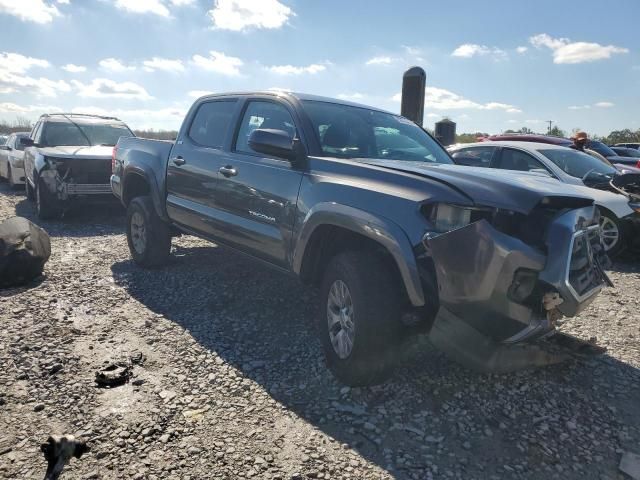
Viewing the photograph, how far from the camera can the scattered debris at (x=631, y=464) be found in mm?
2482

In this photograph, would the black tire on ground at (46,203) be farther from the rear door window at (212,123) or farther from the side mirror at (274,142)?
the side mirror at (274,142)

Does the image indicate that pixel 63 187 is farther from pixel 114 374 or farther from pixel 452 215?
pixel 452 215

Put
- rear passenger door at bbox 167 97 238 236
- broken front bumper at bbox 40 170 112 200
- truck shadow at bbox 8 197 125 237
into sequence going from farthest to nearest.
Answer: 1. broken front bumper at bbox 40 170 112 200
2. truck shadow at bbox 8 197 125 237
3. rear passenger door at bbox 167 97 238 236

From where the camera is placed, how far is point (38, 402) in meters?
2.96

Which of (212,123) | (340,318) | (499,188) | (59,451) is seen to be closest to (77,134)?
(212,123)

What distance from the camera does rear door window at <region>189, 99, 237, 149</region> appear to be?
14.9 ft

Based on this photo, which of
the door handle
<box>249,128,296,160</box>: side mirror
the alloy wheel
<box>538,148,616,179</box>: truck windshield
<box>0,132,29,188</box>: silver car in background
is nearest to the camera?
the alloy wheel

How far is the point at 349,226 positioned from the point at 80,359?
2109mm

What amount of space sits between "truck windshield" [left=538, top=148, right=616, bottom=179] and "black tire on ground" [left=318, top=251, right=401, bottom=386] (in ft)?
16.1

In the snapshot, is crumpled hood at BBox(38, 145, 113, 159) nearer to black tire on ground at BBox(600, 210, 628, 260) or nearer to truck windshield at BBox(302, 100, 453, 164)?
truck windshield at BBox(302, 100, 453, 164)

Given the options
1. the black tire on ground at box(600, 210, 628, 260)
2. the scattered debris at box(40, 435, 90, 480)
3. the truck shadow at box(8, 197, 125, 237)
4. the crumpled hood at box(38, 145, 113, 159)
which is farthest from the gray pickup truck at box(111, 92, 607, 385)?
the crumpled hood at box(38, 145, 113, 159)

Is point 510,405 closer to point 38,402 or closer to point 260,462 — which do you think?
point 260,462

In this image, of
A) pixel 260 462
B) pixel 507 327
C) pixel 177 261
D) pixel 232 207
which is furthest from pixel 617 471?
pixel 177 261

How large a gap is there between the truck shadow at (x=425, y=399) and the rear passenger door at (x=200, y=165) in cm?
89
